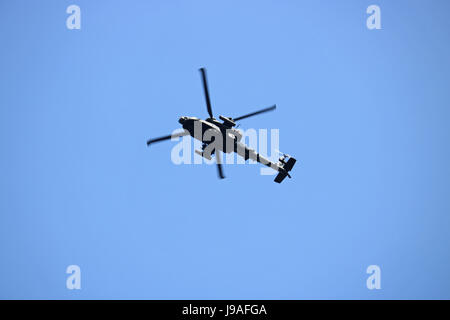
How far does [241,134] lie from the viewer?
28781 millimetres

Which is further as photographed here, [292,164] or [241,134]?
[292,164]
